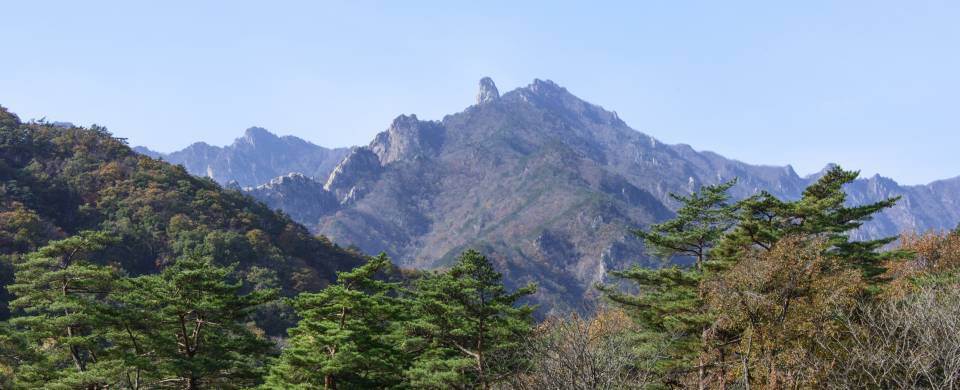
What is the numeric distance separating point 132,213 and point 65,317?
47003mm

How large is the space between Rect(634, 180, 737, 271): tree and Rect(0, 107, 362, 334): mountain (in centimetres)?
3828

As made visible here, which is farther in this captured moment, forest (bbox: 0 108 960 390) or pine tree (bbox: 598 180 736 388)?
pine tree (bbox: 598 180 736 388)

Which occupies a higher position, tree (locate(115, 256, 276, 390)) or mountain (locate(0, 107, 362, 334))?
mountain (locate(0, 107, 362, 334))

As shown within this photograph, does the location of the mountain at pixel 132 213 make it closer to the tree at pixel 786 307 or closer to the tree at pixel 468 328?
the tree at pixel 468 328

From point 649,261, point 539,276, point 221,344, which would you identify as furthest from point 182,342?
point 649,261

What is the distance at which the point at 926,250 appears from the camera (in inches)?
1694

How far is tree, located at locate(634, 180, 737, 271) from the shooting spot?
2530cm

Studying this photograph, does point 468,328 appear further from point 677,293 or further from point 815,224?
point 815,224

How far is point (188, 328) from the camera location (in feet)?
75.4

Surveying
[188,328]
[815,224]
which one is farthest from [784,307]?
[188,328]

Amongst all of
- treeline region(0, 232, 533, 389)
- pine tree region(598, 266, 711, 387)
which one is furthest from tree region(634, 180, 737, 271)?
treeline region(0, 232, 533, 389)

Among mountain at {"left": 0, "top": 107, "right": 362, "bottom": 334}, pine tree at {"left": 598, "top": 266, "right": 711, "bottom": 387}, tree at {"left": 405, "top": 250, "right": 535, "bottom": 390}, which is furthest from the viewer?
mountain at {"left": 0, "top": 107, "right": 362, "bottom": 334}

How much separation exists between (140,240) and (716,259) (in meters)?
54.7

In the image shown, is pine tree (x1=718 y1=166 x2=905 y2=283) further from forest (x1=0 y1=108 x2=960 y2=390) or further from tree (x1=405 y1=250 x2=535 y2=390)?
tree (x1=405 y1=250 x2=535 y2=390)
